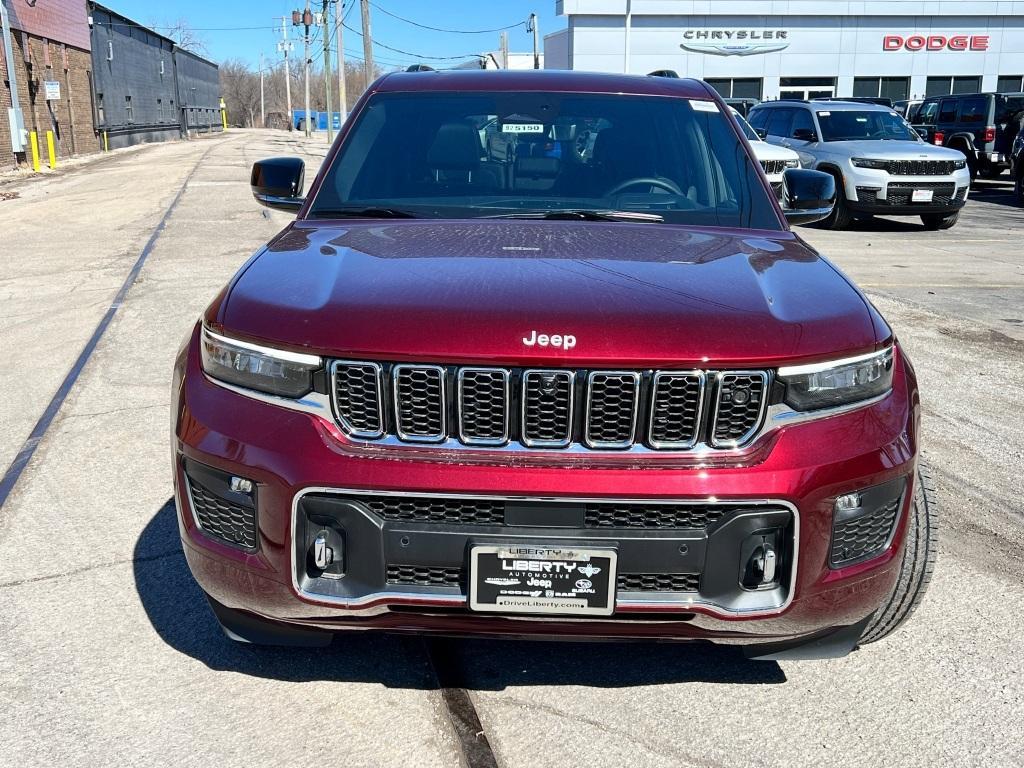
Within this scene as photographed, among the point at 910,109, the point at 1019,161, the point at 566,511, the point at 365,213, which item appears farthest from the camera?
the point at 910,109

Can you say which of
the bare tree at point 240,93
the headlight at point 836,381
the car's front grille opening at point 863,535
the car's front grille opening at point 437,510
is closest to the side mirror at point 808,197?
the headlight at point 836,381

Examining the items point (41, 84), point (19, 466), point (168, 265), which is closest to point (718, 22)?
point (41, 84)

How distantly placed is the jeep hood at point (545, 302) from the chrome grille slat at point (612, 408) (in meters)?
0.05

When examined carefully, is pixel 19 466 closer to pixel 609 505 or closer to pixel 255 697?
pixel 255 697

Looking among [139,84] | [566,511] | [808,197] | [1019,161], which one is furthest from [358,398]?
[139,84]

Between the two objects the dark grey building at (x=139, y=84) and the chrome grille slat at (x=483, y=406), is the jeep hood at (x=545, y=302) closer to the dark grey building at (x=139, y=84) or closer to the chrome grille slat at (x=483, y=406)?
the chrome grille slat at (x=483, y=406)

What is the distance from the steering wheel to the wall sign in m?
46.1

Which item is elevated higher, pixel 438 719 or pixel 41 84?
pixel 41 84

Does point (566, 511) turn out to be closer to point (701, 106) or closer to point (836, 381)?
point (836, 381)

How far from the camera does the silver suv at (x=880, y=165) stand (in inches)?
587

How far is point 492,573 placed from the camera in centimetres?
243

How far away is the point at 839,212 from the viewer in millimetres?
15672

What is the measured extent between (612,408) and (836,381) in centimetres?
58

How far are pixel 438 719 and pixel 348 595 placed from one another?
0.56m
